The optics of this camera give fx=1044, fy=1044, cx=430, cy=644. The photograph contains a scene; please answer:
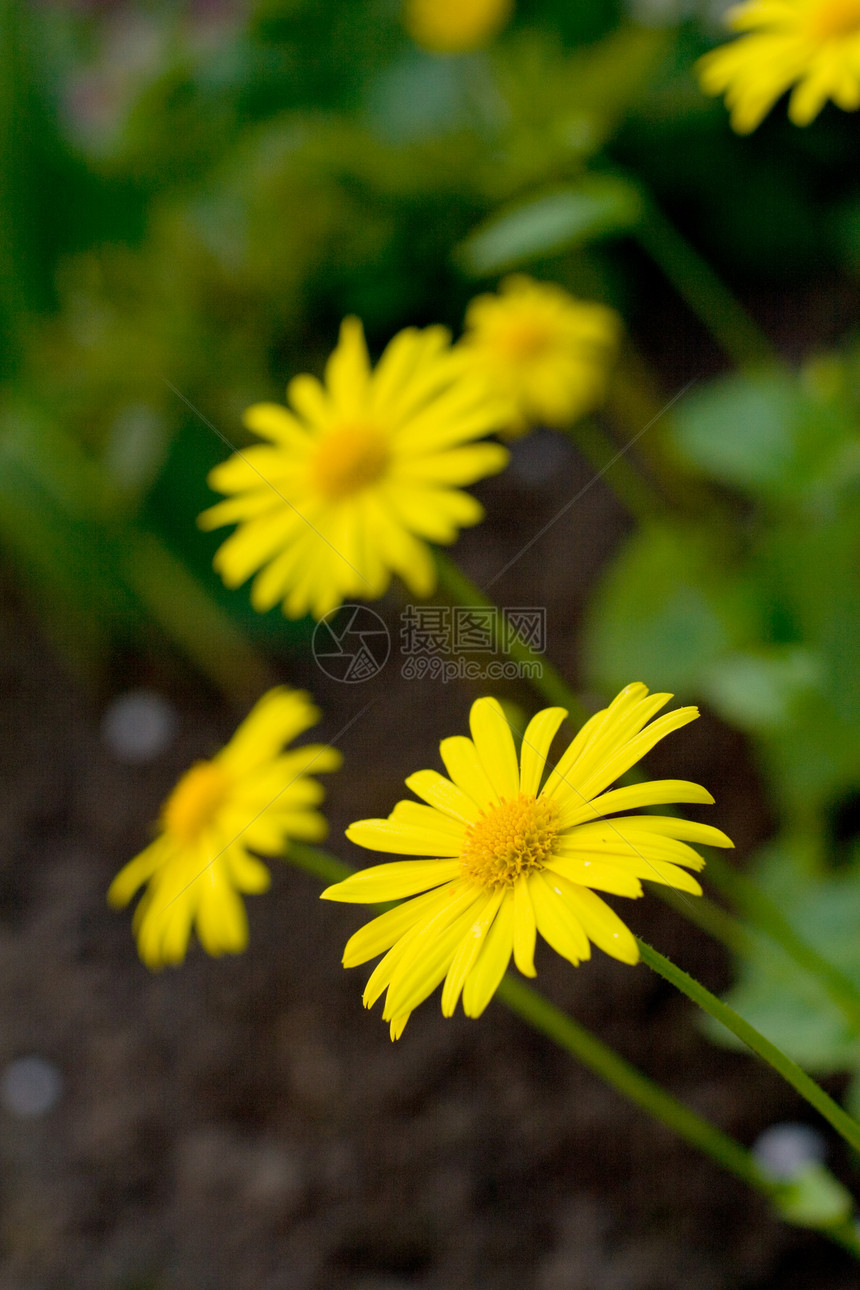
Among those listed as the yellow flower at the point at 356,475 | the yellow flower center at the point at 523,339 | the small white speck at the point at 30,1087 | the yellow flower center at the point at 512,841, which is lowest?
the yellow flower center at the point at 512,841

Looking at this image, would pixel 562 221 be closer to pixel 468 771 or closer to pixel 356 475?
pixel 356 475

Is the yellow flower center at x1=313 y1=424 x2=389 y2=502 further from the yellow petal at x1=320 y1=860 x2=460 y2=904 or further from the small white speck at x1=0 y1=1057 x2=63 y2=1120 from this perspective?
the small white speck at x1=0 y1=1057 x2=63 y2=1120

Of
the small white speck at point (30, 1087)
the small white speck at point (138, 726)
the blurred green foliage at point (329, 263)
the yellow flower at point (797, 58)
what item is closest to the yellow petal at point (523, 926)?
the yellow flower at point (797, 58)

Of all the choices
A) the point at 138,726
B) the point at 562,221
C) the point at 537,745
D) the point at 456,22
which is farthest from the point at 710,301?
the point at 537,745

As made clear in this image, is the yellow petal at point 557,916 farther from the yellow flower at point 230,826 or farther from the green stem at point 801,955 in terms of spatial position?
the green stem at point 801,955

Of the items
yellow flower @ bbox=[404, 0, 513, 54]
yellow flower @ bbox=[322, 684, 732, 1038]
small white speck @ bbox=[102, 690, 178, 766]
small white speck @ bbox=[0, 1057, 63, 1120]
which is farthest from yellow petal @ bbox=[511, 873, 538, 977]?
yellow flower @ bbox=[404, 0, 513, 54]

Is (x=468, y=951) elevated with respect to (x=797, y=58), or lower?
lower
